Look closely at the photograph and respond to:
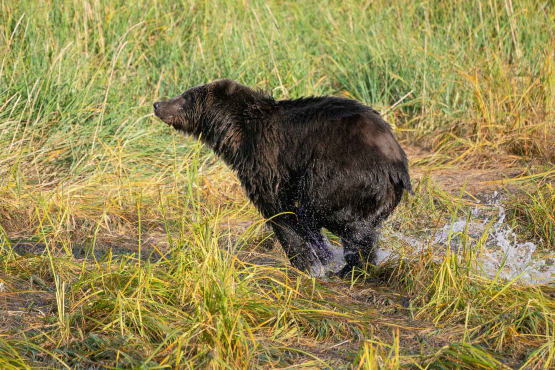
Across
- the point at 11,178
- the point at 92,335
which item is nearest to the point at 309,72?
the point at 11,178

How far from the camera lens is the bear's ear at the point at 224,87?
5.15m

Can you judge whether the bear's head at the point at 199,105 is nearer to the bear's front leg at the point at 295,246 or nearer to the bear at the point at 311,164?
the bear at the point at 311,164

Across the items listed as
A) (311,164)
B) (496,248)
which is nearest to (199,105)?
(311,164)

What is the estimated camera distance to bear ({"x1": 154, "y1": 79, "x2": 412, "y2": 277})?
4539mm

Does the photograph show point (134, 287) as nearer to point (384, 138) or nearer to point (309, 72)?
point (384, 138)

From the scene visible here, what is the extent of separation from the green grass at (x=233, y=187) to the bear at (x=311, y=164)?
0.32 m

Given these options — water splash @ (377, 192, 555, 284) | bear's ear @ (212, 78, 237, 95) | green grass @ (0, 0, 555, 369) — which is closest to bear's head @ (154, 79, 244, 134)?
bear's ear @ (212, 78, 237, 95)

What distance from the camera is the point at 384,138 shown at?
179 inches

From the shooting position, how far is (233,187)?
6523mm

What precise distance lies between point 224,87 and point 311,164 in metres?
0.96

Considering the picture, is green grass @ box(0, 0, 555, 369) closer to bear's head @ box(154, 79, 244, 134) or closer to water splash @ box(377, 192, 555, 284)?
water splash @ box(377, 192, 555, 284)

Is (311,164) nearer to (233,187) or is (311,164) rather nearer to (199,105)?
(199,105)

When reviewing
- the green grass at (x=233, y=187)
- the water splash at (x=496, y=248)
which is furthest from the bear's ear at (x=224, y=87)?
the water splash at (x=496, y=248)

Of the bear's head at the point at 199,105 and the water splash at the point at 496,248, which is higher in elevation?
the bear's head at the point at 199,105
